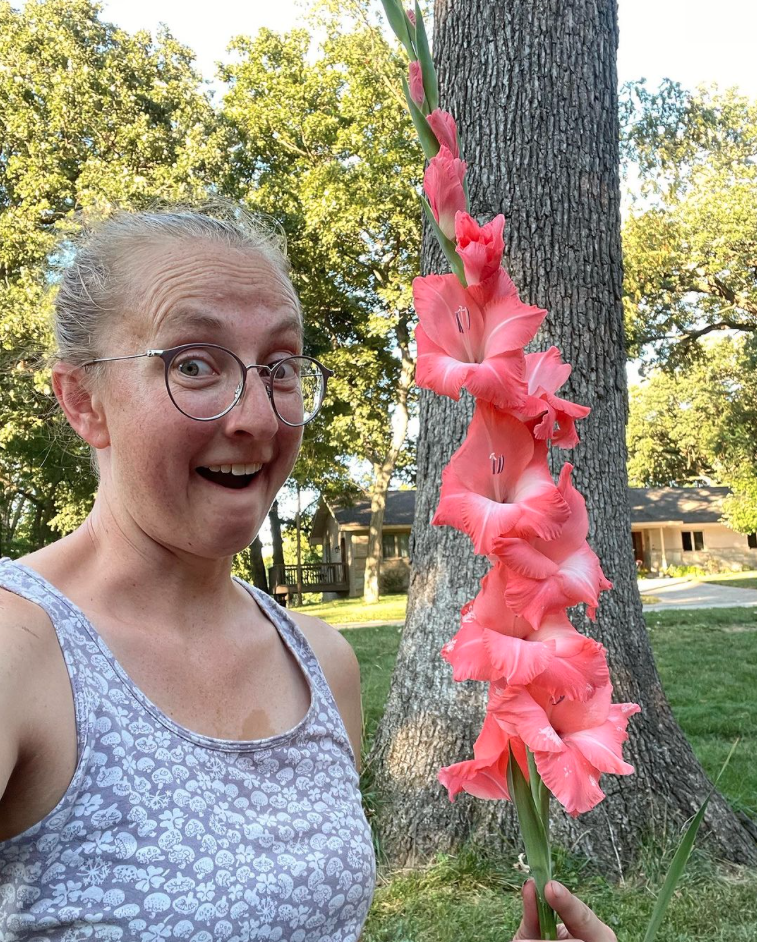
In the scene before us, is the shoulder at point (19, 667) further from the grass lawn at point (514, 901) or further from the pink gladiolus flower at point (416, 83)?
the grass lawn at point (514, 901)

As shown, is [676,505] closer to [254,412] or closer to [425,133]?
[254,412]

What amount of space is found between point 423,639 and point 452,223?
369 centimetres

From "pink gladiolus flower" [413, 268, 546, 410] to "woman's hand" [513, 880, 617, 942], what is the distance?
0.50 metres

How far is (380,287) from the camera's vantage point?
21.5 m

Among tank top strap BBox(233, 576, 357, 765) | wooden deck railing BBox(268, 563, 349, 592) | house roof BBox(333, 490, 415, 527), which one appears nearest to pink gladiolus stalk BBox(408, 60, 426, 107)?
tank top strap BBox(233, 576, 357, 765)

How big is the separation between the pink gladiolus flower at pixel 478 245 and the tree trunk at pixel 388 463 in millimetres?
20880

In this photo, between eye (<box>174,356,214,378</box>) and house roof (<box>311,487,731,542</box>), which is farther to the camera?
house roof (<box>311,487,731,542</box>)

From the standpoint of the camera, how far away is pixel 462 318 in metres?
0.86

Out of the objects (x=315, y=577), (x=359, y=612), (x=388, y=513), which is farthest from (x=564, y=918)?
(x=388, y=513)

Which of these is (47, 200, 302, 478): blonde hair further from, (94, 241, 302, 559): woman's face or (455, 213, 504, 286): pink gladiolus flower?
(455, 213, 504, 286): pink gladiolus flower

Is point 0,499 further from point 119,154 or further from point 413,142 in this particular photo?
point 413,142

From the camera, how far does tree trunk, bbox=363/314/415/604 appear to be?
75.1 ft

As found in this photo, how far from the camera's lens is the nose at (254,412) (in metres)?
1.36

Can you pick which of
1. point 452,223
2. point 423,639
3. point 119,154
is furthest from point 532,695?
point 119,154
